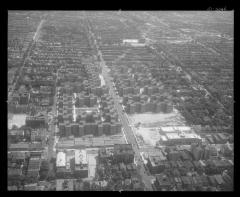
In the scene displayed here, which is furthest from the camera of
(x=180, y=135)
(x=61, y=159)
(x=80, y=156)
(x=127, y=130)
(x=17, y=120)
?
(x=17, y=120)

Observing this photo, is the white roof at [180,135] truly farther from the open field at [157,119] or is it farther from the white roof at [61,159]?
the white roof at [61,159]

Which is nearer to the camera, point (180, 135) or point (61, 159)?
point (61, 159)

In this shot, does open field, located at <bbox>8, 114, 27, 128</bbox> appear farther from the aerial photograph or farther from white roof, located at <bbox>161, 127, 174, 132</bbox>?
white roof, located at <bbox>161, 127, 174, 132</bbox>

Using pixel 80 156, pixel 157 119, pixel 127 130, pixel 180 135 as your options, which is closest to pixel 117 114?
pixel 127 130

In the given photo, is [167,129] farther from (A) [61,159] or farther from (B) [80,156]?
(A) [61,159]

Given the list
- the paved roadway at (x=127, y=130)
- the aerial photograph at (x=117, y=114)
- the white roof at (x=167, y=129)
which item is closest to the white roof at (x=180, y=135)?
the aerial photograph at (x=117, y=114)

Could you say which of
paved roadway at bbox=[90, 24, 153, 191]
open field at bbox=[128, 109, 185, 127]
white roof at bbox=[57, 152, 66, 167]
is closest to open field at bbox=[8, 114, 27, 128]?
white roof at bbox=[57, 152, 66, 167]
